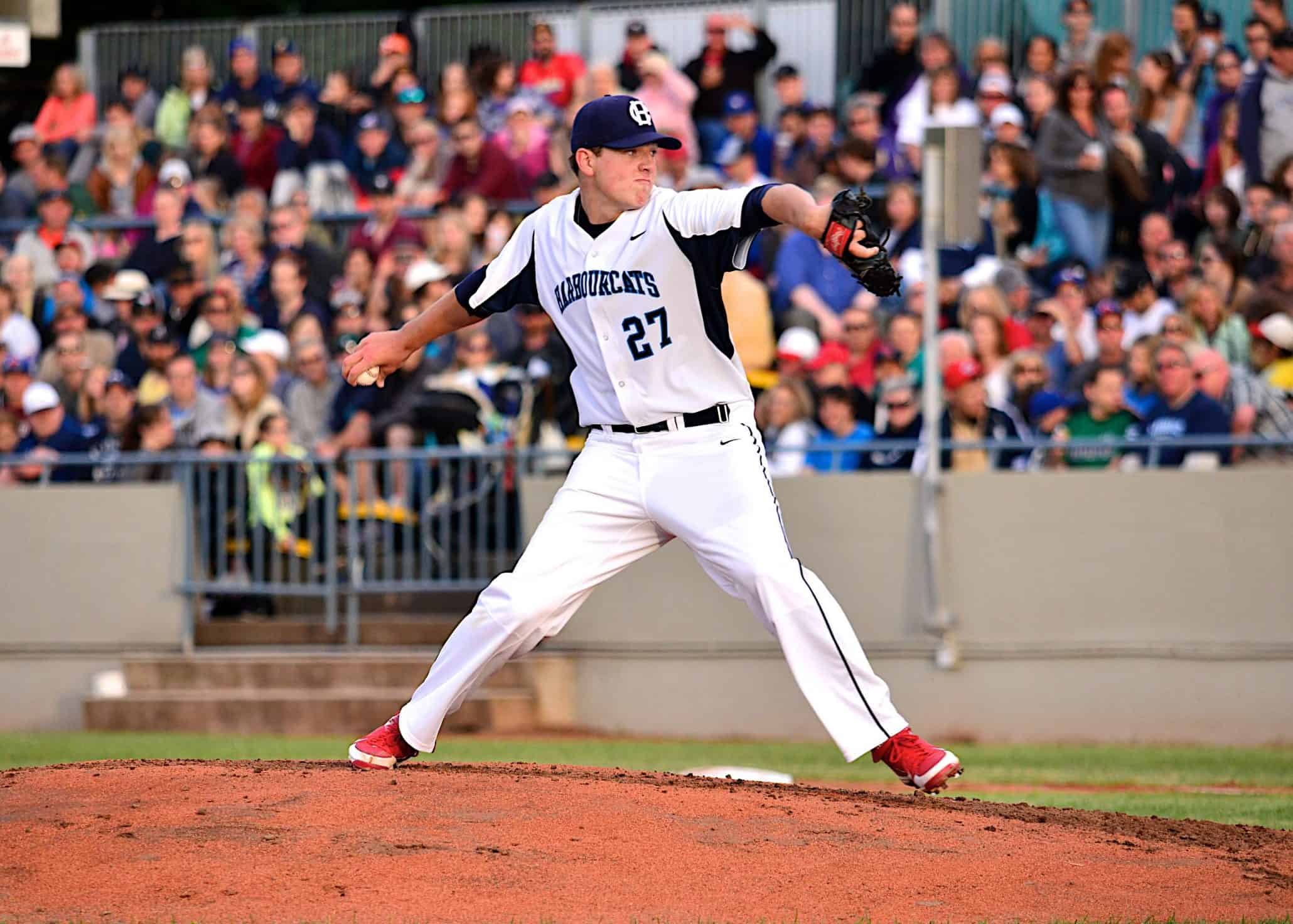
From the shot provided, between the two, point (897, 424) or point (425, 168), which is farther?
point (425, 168)

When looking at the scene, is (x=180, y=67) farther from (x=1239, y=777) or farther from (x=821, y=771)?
(x=1239, y=777)

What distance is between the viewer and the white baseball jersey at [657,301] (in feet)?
21.9

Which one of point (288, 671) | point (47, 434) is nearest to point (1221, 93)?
point (288, 671)

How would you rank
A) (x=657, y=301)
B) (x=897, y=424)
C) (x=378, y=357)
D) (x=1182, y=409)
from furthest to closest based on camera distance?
(x=897, y=424) → (x=1182, y=409) → (x=378, y=357) → (x=657, y=301)

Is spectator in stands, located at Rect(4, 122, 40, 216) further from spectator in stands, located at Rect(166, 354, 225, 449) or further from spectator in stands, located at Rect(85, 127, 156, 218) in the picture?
spectator in stands, located at Rect(166, 354, 225, 449)

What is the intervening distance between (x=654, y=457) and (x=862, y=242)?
4.64 feet

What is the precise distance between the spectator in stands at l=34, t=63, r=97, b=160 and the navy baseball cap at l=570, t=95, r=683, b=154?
46.6 ft

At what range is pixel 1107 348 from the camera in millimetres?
13430

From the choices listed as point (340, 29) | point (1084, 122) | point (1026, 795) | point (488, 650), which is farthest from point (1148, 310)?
point (340, 29)

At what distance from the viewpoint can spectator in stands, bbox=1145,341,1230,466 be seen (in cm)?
1255

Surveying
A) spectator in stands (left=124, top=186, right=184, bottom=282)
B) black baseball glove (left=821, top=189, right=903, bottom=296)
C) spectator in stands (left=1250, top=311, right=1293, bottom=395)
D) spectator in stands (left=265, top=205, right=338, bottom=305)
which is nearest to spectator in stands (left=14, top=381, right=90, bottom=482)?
spectator in stands (left=124, top=186, right=184, bottom=282)

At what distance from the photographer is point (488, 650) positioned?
23.2 feet

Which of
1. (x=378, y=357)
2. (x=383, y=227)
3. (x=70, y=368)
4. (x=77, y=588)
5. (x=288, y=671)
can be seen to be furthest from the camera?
(x=383, y=227)

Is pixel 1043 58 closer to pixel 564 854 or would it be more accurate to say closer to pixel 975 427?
pixel 975 427
